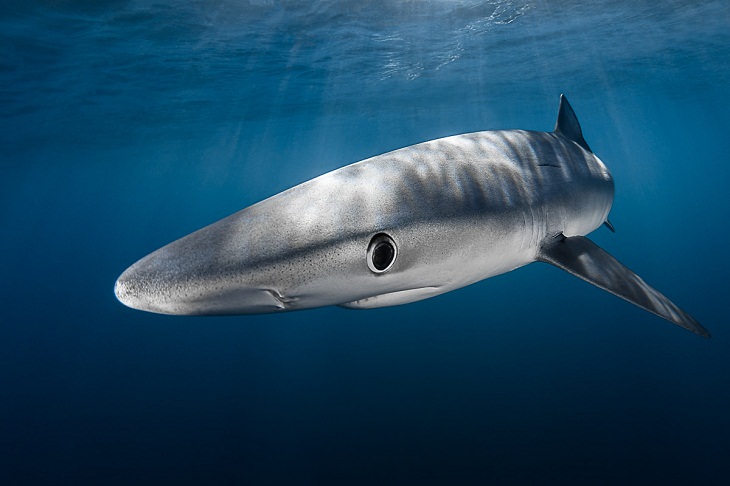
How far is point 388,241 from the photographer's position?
5.23ft

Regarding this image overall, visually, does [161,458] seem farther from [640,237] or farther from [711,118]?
[711,118]

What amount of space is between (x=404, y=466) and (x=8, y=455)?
27.5 feet

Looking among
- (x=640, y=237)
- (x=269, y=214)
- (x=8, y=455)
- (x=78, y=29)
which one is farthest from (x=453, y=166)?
(x=640, y=237)

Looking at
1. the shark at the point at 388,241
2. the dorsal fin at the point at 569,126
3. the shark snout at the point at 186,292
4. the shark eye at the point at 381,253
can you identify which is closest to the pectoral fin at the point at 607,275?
the shark at the point at 388,241

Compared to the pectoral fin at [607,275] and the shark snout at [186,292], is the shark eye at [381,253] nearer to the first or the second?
the shark snout at [186,292]

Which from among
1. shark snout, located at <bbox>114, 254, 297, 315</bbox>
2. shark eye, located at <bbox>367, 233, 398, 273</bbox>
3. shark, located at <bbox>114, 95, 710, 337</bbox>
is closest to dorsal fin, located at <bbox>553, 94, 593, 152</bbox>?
shark, located at <bbox>114, 95, 710, 337</bbox>

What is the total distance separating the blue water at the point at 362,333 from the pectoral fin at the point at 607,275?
4.55 m

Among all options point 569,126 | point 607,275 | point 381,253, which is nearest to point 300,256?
point 381,253

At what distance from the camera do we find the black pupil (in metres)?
1.59

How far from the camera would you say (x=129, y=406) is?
9820mm

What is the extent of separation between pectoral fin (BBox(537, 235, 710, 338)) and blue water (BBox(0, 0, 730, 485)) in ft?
14.9

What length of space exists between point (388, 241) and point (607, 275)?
1322 mm

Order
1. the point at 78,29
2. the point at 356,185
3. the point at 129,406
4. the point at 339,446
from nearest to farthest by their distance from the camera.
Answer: the point at 356,185 → the point at 339,446 → the point at 129,406 → the point at 78,29

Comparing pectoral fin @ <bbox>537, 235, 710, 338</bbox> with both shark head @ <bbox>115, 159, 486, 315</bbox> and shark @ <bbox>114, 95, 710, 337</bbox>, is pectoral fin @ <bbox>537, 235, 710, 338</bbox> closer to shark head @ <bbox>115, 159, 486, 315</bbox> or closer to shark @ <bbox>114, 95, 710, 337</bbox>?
shark @ <bbox>114, 95, 710, 337</bbox>
